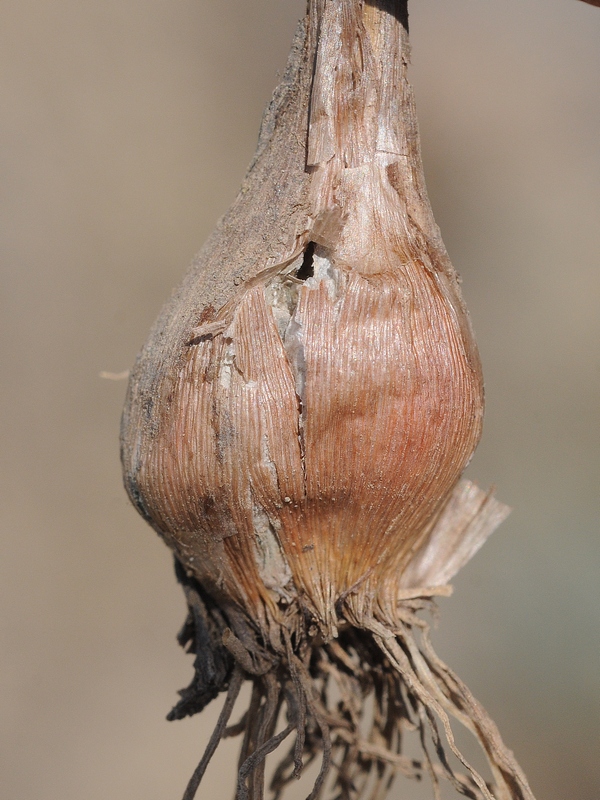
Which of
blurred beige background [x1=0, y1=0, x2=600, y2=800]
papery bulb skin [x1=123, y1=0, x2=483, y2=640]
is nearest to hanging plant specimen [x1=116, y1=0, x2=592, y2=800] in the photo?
papery bulb skin [x1=123, y1=0, x2=483, y2=640]

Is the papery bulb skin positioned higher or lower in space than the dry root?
higher

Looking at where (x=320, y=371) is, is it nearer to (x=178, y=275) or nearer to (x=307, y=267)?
(x=307, y=267)

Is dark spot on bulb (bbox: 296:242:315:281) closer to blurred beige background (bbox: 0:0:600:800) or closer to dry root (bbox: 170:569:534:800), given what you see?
dry root (bbox: 170:569:534:800)

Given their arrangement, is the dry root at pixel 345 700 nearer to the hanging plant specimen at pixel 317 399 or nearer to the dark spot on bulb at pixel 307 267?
the hanging plant specimen at pixel 317 399

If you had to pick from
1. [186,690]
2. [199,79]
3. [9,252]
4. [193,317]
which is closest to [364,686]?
[186,690]

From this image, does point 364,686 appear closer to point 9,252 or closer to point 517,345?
point 517,345
